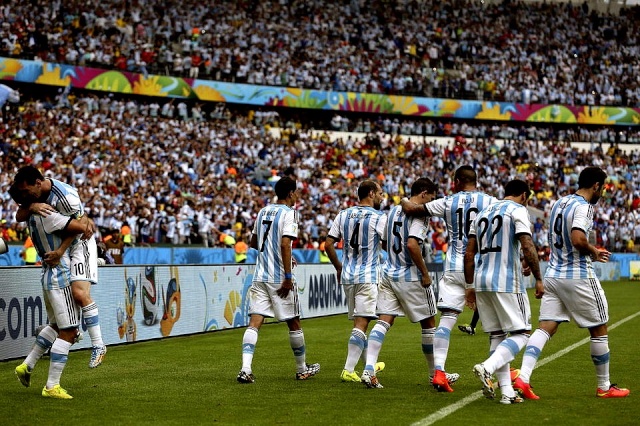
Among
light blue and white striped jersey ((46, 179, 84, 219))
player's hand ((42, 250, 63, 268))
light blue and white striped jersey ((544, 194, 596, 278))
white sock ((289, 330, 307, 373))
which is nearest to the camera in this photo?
light blue and white striped jersey ((544, 194, 596, 278))

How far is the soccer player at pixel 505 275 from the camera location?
8.83 m

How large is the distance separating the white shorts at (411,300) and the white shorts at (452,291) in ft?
0.40

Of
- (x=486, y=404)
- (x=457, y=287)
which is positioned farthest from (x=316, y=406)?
(x=457, y=287)

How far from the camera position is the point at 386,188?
1660 inches

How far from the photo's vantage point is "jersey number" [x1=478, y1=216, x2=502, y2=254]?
8922 mm

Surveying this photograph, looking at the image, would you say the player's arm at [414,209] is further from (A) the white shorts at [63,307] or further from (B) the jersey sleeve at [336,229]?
(A) the white shorts at [63,307]

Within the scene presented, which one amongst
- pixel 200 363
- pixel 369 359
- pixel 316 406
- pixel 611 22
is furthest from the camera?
pixel 611 22

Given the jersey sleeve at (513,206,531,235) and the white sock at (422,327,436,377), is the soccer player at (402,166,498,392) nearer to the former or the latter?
the white sock at (422,327,436,377)

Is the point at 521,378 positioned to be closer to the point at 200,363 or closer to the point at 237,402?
the point at 237,402

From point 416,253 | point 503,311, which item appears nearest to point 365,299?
point 416,253

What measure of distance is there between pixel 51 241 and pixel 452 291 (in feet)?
13.6

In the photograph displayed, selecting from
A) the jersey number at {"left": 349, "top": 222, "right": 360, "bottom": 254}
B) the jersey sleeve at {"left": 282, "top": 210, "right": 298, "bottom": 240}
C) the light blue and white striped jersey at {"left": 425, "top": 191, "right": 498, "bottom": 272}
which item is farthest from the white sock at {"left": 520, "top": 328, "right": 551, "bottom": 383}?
the jersey sleeve at {"left": 282, "top": 210, "right": 298, "bottom": 240}

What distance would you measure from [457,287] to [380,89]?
142ft

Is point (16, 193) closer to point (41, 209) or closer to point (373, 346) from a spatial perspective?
point (41, 209)
